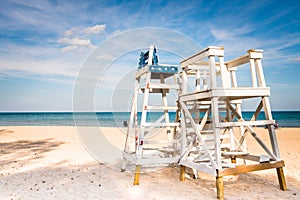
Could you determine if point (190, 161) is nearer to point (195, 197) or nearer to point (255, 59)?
point (195, 197)

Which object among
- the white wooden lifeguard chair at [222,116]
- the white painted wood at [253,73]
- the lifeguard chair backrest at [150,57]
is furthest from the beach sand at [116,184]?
the lifeguard chair backrest at [150,57]

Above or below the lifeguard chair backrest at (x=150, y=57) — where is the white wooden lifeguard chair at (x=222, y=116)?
below

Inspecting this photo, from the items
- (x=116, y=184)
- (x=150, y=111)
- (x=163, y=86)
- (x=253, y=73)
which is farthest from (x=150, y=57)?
(x=116, y=184)

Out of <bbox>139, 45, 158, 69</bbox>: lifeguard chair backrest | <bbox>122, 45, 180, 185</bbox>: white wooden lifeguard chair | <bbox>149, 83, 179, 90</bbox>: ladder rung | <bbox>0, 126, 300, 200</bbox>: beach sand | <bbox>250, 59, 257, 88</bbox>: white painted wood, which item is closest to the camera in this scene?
<bbox>0, 126, 300, 200</bbox>: beach sand

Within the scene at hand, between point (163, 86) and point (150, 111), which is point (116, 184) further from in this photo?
point (163, 86)

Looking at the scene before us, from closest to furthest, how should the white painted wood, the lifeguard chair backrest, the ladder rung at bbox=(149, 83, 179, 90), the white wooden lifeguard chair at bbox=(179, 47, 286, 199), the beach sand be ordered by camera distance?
1. the white wooden lifeguard chair at bbox=(179, 47, 286, 199)
2. the beach sand
3. the white painted wood
4. the ladder rung at bbox=(149, 83, 179, 90)
5. the lifeguard chair backrest

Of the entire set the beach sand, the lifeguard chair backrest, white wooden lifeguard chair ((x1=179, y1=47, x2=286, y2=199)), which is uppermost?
the lifeguard chair backrest

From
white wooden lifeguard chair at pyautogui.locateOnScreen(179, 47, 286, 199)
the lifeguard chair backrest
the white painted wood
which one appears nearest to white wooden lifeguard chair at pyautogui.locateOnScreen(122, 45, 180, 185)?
the lifeguard chair backrest

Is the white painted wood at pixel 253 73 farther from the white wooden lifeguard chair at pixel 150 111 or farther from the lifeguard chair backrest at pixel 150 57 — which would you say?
the lifeguard chair backrest at pixel 150 57

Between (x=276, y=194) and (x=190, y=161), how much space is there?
1.80 metres

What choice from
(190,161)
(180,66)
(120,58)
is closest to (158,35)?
(120,58)

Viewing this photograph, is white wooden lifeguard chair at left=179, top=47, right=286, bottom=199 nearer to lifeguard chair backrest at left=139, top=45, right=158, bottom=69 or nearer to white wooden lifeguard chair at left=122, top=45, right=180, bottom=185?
white wooden lifeguard chair at left=122, top=45, right=180, bottom=185

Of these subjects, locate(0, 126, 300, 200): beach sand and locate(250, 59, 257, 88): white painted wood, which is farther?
locate(250, 59, 257, 88): white painted wood

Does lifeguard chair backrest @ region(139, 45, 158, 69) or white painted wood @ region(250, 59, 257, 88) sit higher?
lifeguard chair backrest @ region(139, 45, 158, 69)
